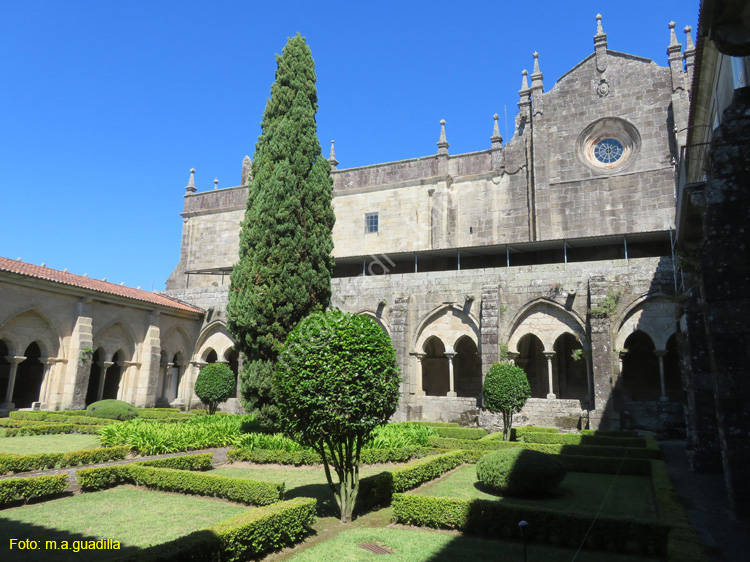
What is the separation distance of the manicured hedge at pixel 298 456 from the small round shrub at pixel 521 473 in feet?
10.5

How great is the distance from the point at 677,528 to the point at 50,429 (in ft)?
53.7

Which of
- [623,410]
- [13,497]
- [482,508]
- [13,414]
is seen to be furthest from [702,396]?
[13,414]

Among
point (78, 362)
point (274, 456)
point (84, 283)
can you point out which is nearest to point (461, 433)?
point (274, 456)

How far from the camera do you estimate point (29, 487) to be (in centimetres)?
766

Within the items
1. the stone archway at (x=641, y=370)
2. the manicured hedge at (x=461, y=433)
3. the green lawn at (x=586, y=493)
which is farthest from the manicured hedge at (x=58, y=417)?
the stone archway at (x=641, y=370)

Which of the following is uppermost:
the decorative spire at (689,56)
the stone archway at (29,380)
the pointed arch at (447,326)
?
the decorative spire at (689,56)

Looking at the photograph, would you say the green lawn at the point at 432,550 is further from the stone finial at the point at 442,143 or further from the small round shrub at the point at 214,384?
the stone finial at the point at 442,143

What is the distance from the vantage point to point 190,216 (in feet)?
110

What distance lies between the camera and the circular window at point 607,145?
77.5 feet

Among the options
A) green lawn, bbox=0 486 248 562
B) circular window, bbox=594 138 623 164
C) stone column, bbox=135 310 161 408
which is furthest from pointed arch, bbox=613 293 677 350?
stone column, bbox=135 310 161 408

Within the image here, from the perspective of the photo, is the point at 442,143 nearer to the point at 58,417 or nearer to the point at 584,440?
the point at 584,440

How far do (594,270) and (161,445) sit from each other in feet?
50.3

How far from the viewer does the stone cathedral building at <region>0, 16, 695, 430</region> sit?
59.5ft

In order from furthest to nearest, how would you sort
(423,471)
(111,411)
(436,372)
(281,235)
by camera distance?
(436,372) < (111,411) < (281,235) < (423,471)
